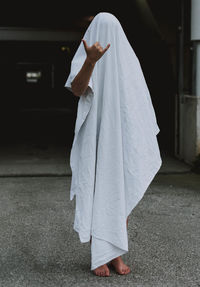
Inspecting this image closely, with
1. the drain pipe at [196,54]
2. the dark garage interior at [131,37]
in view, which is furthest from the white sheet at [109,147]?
the dark garage interior at [131,37]

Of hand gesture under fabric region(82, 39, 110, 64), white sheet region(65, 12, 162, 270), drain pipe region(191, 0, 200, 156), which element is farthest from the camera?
drain pipe region(191, 0, 200, 156)

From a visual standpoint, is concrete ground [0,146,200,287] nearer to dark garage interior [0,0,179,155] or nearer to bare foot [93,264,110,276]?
bare foot [93,264,110,276]

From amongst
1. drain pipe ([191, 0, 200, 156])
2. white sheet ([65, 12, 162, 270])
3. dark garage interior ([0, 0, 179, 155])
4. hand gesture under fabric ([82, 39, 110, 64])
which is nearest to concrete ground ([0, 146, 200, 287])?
white sheet ([65, 12, 162, 270])

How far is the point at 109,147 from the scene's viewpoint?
122 inches

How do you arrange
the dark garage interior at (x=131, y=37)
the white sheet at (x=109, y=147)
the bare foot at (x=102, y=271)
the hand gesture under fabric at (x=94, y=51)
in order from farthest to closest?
1. the dark garage interior at (x=131, y=37)
2. the bare foot at (x=102, y=271)
3. the white sheet at (x=109, y=147)
4. the hand gesture under fabric at (x=94, y=51)

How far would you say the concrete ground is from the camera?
323cm

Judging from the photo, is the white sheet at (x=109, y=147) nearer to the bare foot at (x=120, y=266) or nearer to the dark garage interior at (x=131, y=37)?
the bare foot at (x=120, y=266)

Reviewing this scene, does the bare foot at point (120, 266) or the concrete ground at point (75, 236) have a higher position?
the bare foot at point (120, 266)

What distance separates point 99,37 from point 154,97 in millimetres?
9421

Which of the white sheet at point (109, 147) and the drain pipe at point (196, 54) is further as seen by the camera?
the drain pipe at point (196, 54)

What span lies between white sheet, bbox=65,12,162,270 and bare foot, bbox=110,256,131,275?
199 millimetres

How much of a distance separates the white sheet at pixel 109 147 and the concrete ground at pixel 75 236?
1.18ft

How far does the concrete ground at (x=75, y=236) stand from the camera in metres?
3.23

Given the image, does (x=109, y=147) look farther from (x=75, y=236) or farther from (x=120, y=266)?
(x=75, y=236)
